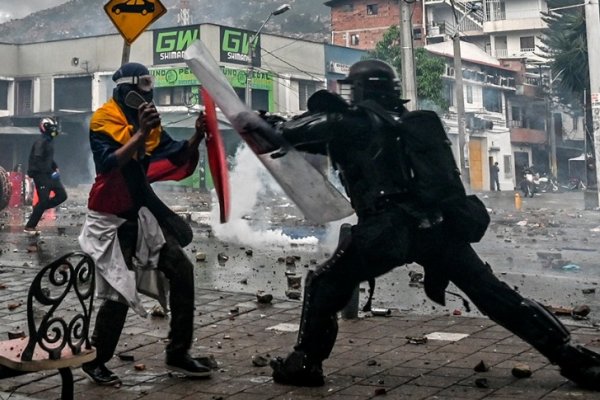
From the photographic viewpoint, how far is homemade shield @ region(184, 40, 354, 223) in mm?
4402

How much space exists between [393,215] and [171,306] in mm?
1412

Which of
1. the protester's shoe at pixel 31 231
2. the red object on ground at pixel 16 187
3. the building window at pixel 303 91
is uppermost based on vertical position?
the building window at pixel 303 91

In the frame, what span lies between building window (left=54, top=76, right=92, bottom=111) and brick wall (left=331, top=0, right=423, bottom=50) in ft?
92.2

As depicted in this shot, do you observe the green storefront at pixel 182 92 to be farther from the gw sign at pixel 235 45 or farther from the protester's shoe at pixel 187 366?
the protester's shoe at pixel 187 366

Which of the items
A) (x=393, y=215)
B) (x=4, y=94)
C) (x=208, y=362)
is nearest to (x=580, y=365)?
(x=393, y=215)

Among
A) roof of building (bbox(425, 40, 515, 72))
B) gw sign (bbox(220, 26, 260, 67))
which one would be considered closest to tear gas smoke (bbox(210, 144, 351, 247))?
gw sign (bbox(220, 26, 260, 67))

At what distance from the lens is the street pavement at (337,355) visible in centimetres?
436

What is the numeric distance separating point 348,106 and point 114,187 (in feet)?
4.50

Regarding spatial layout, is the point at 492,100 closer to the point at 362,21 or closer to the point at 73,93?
the point at 362,21

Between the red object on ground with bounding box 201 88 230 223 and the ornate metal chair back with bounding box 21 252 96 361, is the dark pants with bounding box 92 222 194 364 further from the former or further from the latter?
the ornate metal chair back with bounding box 21 252 96 361

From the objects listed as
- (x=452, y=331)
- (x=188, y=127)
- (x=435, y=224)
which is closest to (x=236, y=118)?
(x=435, y=224)

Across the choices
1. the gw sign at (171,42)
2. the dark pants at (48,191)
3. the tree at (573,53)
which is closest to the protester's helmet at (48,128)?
the dark pants at (48,191)

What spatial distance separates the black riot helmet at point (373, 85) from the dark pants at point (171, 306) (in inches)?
52.2

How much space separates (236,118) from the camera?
4461 millimetres
